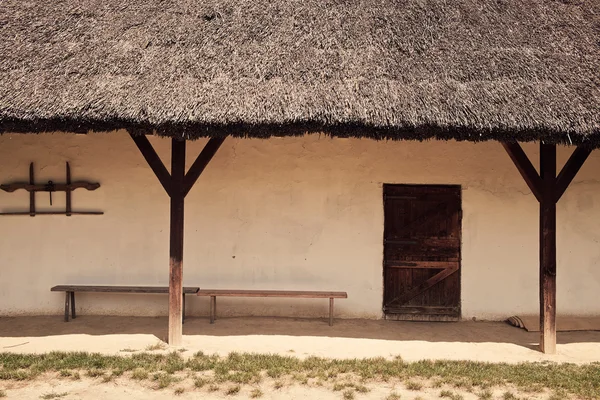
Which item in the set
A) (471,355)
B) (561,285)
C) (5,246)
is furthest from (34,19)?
(561,285)

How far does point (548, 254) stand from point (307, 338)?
251cm

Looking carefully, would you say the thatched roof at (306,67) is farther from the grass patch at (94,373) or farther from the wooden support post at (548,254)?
the grass patch at (94,373)

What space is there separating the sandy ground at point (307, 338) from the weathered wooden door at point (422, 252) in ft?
0.73

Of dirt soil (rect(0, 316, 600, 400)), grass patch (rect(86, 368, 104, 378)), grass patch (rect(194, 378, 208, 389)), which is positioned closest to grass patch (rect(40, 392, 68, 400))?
dirt soil (rect(0, 316, 600, 400))

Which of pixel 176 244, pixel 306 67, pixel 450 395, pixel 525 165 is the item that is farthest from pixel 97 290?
pixel 525 165

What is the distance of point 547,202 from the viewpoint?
17.0 feet

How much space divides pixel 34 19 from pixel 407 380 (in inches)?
208

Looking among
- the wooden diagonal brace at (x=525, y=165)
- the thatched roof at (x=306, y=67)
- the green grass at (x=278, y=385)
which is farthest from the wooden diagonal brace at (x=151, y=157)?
the wooden diagonal brace at (x=525, y=165)

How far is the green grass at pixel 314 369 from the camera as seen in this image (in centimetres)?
437

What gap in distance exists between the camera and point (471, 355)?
514cm

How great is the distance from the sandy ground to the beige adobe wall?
1.17 feet

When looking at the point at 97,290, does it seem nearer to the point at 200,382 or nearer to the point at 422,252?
the point at 200,382

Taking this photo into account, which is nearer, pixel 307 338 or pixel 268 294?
pixel 307 338

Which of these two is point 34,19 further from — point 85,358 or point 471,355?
point 471,355
